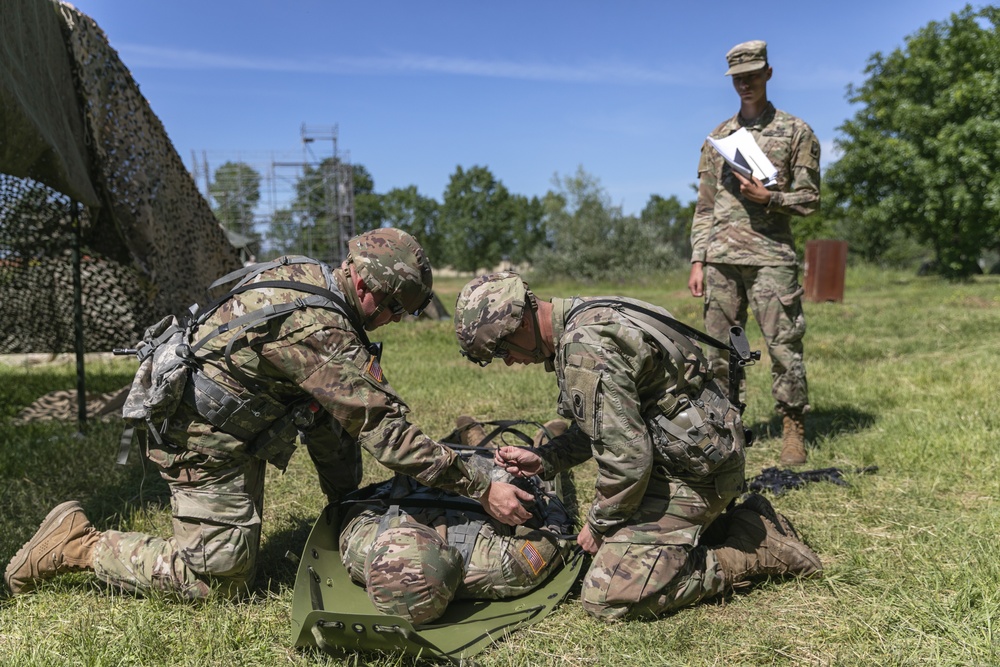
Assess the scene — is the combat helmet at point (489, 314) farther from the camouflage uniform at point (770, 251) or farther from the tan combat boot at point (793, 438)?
the tan combat boot at point (793, 438)

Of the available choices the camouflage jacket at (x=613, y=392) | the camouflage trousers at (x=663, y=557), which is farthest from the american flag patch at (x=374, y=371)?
the camouflage trousers at (x=663, y=557)

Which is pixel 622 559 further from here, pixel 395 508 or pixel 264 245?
pixel 264 245

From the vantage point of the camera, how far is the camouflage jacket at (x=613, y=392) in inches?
117

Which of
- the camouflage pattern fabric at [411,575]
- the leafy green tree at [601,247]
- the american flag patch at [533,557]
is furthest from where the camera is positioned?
the leafy green tree at [601,247]

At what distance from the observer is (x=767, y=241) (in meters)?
5.07

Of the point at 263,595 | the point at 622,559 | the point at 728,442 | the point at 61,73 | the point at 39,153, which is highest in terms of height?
the point at 61,73

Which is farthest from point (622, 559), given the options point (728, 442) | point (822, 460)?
point (822, 460)

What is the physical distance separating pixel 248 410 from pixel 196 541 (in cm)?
59

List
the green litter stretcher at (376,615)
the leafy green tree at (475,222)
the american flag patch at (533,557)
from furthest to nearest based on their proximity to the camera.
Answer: the leafy green tree at (475,222) < the american flag patch at (533,557) < the green litter stretcher at (376,615)

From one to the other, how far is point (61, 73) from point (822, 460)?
561 cm

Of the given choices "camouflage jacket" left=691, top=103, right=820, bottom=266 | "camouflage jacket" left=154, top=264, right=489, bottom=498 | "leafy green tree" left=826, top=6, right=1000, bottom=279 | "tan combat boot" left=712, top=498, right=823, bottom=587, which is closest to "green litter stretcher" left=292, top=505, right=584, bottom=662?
"camouflage jacket" left=154, top=264, right=489, bottom=498

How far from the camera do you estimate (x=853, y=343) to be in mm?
9680

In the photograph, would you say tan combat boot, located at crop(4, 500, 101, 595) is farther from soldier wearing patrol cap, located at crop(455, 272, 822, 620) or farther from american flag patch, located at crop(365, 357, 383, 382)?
soldier wearing patrol cap, located at crop(455, 272, 822, 620)

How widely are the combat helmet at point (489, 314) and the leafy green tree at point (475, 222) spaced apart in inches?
2105
